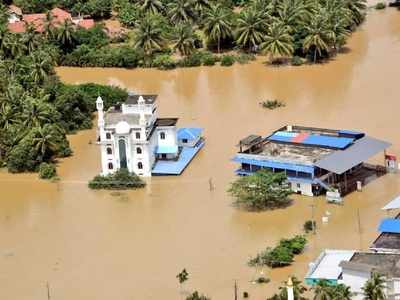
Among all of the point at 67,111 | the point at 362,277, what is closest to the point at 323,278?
the point at 362,277

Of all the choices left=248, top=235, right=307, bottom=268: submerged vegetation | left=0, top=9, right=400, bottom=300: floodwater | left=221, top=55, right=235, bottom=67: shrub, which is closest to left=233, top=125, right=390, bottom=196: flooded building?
left=0, top=9, right=400, bottom=300: floodwater

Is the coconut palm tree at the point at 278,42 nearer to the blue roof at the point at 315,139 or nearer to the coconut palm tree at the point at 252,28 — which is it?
the coconut palm tree at the point at 252,28

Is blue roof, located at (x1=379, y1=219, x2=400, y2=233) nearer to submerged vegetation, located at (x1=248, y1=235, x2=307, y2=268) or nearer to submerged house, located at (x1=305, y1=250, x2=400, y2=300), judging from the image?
submerged house, located at (x1=305, y1=250, x2=400, y2=300)

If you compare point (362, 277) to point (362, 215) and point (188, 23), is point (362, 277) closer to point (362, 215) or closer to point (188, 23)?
point (362, 215)

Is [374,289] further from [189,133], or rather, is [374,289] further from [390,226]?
[189,133]

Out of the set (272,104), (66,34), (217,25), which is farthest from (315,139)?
(66,34)

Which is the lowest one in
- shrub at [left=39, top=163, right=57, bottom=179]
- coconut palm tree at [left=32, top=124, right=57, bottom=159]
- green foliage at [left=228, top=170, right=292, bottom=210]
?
green foliage at [left=228, top=170, right=292, bottom=210]

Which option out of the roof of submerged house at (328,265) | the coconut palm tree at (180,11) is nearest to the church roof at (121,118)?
the roof of submerged house at (328,265)
